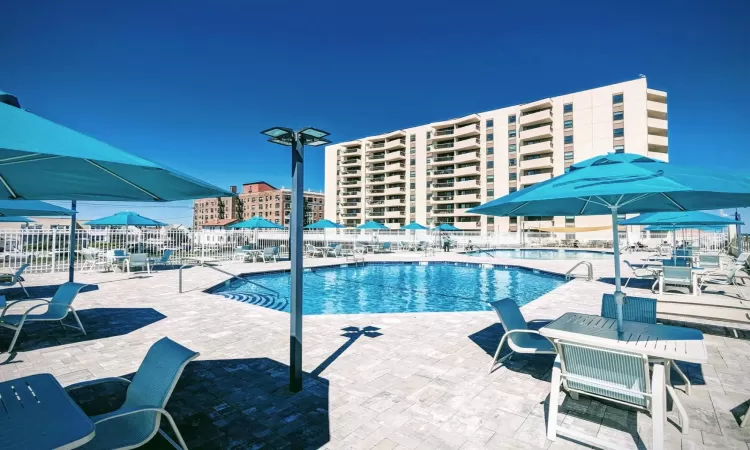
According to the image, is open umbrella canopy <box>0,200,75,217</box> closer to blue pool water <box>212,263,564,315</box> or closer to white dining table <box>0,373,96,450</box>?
blue pool water <box>212,263,564,315</box>

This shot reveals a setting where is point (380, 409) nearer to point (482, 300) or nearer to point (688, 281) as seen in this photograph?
point (482, 300)

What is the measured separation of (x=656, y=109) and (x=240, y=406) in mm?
57532

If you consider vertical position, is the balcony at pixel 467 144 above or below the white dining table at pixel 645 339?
above

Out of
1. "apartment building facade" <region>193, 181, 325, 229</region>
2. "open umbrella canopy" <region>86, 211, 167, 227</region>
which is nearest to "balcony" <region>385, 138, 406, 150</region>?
"apartment building facade" <region>193, 181, 325, 229</region>

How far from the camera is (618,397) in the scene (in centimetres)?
285

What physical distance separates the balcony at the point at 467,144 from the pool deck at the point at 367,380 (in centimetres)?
5099

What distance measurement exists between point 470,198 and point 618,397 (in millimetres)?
54445

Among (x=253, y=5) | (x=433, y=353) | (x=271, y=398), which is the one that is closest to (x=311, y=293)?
(x=433, y=353)

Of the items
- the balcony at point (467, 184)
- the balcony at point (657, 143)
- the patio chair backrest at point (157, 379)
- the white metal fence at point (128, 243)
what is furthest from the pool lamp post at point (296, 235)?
the balcony at point (657, 143)

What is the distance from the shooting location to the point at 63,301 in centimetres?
563

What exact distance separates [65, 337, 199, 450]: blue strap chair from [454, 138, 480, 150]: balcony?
56687 millimetres

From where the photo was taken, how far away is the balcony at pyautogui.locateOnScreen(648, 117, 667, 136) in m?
43.5

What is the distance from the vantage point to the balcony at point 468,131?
181 feet

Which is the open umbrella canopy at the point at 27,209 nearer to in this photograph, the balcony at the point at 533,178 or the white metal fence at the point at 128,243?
the white metal fence at the point at 128,243
